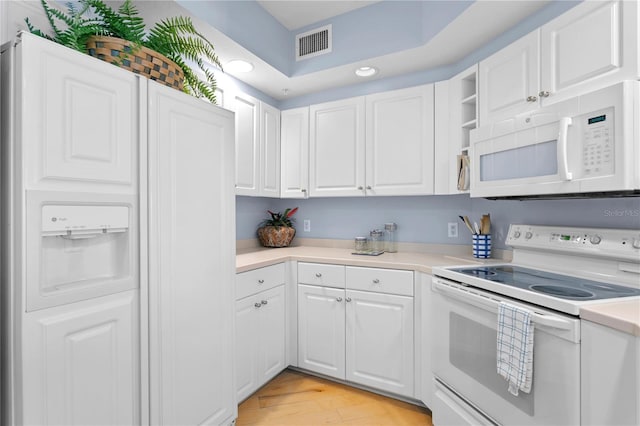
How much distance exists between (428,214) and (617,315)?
156cm

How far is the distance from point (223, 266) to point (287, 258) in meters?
0.71

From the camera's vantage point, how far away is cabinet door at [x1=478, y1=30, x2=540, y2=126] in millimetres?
1618

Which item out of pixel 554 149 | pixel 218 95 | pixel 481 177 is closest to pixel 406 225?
pixel 481 177

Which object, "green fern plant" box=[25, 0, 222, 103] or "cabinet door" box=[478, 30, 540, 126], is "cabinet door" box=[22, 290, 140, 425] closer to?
"green fern plant" box=[25, 0, 222, 103]

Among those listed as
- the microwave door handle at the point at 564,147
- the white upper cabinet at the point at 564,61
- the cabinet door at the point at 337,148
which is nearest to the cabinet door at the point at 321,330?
the cabinet door at the point at 337,148

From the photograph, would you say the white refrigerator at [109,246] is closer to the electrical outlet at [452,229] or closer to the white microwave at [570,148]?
the white microwave at [570,148]

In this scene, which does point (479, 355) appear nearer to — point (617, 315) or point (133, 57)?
point (617, 315)

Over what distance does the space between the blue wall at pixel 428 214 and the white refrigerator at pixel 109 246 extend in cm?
122

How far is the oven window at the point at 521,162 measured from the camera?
1478mm

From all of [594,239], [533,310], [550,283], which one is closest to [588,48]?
[594,239]

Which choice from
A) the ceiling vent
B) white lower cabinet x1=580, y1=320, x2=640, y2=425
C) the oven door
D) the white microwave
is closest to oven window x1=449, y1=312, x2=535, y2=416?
the oven door

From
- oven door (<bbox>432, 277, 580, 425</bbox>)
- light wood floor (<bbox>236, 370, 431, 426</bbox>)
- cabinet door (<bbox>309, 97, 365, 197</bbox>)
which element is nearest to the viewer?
oven door (<bbox>432, 277, 580, 425</bbox>)

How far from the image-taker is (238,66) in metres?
2.27

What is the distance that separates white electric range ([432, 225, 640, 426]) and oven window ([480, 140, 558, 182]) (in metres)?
0.36
